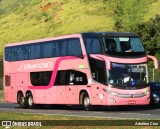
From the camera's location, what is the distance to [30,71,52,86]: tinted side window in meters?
33.5

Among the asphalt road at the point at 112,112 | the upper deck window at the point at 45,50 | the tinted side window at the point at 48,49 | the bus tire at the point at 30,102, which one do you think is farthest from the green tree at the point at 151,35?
the tinted side window at the point at 48,49

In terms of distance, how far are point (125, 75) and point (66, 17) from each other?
202 ft

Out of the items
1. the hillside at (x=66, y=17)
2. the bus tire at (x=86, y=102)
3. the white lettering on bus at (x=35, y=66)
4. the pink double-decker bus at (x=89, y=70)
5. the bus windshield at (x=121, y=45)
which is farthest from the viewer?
the hillside at (x=66, y=17)

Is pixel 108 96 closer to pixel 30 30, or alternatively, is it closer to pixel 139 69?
pixel 139 69

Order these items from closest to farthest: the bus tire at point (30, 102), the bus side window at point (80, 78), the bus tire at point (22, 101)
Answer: the bus side window at point (80, 78) < the bus tire at point (30, 102) < the bus tire at point (22, 101)

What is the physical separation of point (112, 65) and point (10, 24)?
71527mm

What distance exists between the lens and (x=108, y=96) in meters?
29.0

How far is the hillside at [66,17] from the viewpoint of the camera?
76.2m

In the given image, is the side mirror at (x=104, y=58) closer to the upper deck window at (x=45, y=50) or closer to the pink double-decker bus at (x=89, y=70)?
the pink double-decker bus at (x=89, y=70)

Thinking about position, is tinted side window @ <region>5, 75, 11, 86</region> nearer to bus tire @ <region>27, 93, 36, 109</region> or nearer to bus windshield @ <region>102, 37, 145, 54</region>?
bus tire @ <region>27, 93, 36, 109</region>

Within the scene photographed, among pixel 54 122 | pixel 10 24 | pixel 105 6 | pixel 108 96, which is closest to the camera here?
pixel 54 122

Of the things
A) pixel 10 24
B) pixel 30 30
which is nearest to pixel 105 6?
pixel 30 30

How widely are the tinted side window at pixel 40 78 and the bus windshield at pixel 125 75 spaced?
5.22 m

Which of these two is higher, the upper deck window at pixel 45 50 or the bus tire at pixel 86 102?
the upper deck window at pixel 45 50
